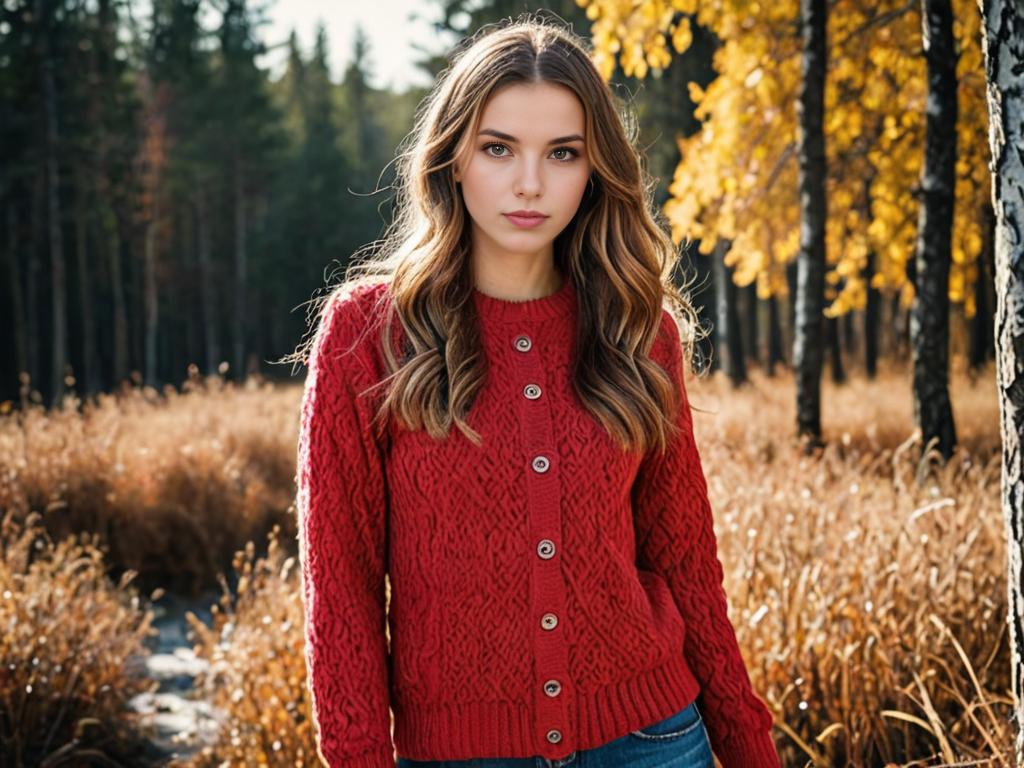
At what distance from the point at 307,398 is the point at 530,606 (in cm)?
60

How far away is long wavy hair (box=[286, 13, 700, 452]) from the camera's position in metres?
1.94

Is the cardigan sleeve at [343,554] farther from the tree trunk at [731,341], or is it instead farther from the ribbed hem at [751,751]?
the tree trunk at [731,341]

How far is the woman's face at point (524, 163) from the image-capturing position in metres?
1.96

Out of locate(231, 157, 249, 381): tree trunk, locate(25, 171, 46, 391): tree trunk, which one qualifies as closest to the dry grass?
locate(25, 171, 46, 391): tree trunk

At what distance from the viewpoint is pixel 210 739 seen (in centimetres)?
413

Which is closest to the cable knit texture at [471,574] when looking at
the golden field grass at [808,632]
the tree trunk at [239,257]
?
the golden field grass at [808,632]

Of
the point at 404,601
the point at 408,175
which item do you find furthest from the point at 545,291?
the point at 404,601

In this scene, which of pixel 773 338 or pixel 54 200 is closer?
pixel 54 200

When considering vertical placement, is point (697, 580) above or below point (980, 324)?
above

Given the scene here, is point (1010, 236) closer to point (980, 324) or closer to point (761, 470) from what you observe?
point (761, 470)

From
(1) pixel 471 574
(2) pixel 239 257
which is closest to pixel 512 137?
(1) pixel 471 574

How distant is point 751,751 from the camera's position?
82.4 inches

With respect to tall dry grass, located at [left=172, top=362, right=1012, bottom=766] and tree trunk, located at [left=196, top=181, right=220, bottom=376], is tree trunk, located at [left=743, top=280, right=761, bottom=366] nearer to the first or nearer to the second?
tree trunk, located at [left=196, top=181, right=220, bottom=376]

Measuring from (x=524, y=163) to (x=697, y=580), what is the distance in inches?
38.7
